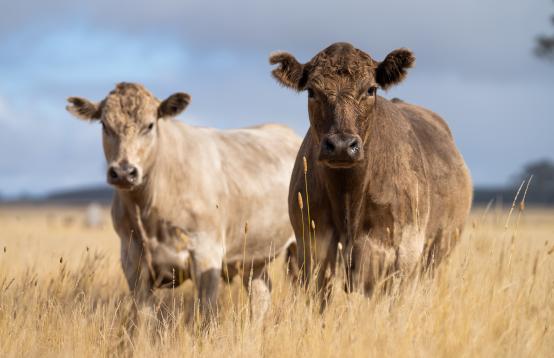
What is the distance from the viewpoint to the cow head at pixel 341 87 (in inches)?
216

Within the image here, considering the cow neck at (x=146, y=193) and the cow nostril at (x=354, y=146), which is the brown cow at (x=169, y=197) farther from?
the cow nostril at (x=354, y=146)

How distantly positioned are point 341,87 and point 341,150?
2.33 ft

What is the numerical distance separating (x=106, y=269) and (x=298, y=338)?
5.22 meters

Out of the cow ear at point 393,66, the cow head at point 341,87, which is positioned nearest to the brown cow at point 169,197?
the cow head at point 341,87

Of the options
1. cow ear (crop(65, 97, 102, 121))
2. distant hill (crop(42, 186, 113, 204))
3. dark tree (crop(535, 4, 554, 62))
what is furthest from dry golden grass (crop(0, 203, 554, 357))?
distant hill (crop(42, 186, 113, 204))

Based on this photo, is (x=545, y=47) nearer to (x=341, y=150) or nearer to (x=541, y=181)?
(x=341, y=150)

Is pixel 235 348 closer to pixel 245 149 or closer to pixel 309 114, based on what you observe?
pixel 309 114

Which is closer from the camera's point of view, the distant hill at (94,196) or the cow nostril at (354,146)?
the cow nostril at (354,146)

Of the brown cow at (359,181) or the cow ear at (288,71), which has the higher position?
the cow ear at (288,71)

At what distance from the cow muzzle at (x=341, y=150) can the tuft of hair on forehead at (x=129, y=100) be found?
297 centimetres

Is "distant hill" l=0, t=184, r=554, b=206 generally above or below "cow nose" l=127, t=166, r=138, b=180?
below

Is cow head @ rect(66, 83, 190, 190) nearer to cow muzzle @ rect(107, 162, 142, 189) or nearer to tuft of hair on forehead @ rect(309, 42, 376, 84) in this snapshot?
cow muzzle @ rect(107, 162, 142, 189)

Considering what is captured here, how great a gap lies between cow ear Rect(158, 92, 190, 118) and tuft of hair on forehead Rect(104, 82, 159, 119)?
0.32 ft

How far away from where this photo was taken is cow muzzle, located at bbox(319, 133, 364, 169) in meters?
5.41
